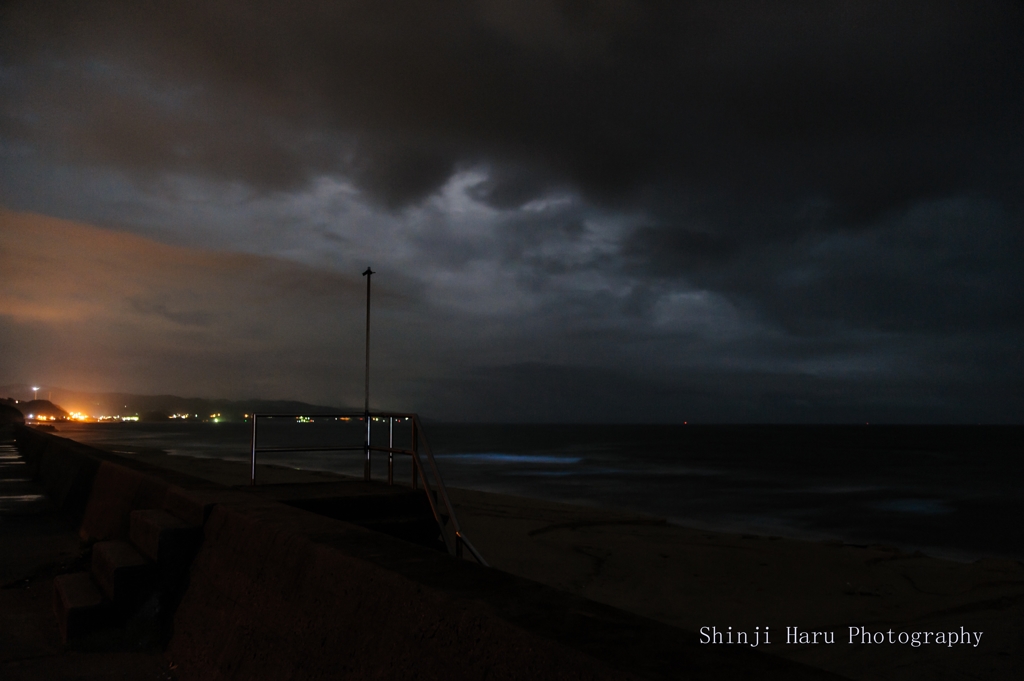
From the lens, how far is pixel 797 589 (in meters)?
8.84

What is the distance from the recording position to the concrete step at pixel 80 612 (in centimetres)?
368

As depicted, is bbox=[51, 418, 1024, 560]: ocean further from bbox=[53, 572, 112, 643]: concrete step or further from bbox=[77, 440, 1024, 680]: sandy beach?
bbox=[53, 572, 112, 643]: concrete step

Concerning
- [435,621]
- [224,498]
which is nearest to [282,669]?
[435,621]

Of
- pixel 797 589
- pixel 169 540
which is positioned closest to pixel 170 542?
pixel 169 540

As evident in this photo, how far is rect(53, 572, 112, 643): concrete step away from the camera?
12.1 ft

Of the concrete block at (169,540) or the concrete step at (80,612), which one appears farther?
the concrete block at (169,540)

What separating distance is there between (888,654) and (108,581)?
22.1 ft

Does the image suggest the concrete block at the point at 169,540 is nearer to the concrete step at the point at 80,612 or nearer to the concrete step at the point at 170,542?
the concrete step at the point at 170,542

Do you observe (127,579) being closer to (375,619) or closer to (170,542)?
(170,542)

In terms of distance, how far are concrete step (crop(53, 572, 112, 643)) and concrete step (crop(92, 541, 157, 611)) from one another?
2.6 inches

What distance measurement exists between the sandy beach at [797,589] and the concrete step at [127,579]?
480 centimetres

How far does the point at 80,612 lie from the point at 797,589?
334 inches

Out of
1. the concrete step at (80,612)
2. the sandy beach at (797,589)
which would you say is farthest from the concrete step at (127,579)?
the sandy beach at (797,589)

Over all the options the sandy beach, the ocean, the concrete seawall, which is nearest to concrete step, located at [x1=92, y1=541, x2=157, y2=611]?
the concrete seawall
